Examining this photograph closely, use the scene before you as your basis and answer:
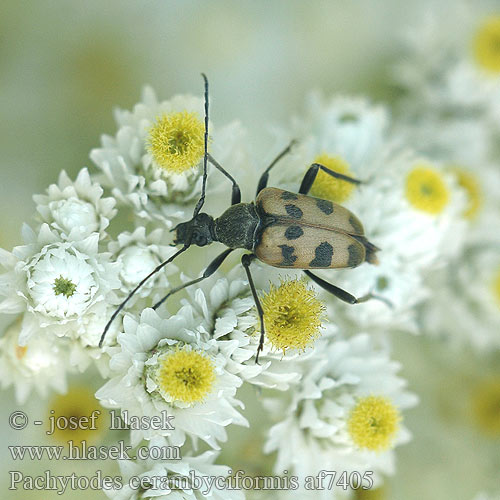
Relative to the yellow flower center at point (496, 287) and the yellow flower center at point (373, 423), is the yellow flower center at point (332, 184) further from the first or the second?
the yellow flower center at point (496, 287)

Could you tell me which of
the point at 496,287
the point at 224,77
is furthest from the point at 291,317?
the point at 224,77

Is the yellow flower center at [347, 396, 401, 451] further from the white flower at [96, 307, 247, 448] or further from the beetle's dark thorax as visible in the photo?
the beetle's dark thorax

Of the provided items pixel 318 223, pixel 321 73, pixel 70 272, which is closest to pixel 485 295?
pixel 318 223

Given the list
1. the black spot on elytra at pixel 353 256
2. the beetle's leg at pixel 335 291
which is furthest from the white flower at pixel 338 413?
the black spot on elytra at pixel 353 256

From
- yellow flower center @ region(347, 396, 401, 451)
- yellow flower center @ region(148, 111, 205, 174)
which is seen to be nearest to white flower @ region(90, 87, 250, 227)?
yellow flower center @ region(148, 111, 205, 174)

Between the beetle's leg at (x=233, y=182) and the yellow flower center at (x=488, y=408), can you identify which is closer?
the beetle's leg at (x=233, y=182)

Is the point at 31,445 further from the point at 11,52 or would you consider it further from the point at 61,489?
the point at 11,52

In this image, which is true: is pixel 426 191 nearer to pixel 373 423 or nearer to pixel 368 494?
pixel 373 423
